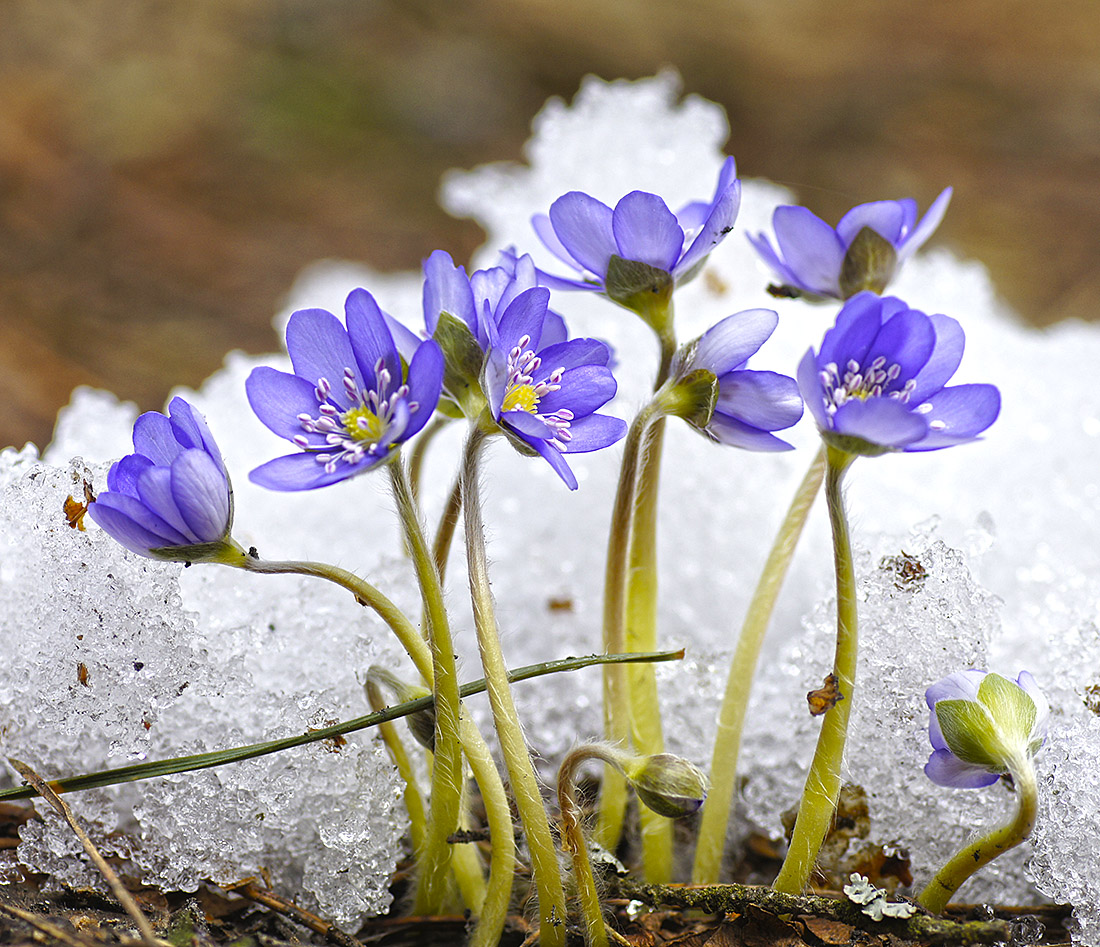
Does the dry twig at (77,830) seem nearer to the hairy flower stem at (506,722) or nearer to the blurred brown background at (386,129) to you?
the hairy flower stem at (506,722)

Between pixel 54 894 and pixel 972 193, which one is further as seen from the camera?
pixel 972 193

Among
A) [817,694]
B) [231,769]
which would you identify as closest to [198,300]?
[231,769]

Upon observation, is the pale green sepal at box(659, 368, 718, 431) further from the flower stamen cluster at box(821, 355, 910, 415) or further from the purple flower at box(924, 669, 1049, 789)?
the purple flower at box(924, 669, 1049, 789)

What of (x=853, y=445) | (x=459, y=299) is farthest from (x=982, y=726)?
(x=459, y=299)

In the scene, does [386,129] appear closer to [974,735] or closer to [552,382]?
[552,382]

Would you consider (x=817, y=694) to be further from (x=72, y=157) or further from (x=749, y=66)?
(x=749, y=66)

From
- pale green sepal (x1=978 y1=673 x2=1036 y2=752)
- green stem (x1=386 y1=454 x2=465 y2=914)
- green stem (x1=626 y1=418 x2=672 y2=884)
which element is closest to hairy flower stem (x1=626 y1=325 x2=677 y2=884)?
green stem (x1=626 y1=418 x2=672 y2=884)
